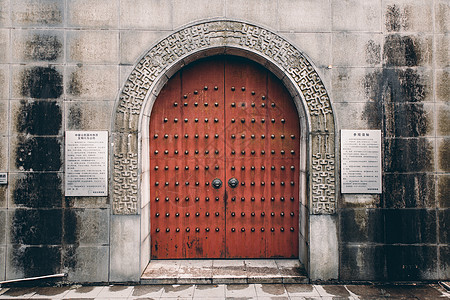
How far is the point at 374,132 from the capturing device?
16.9 feet

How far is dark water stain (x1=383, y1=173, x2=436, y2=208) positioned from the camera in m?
5.15

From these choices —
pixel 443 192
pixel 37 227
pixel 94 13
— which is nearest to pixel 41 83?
pixel 94 13

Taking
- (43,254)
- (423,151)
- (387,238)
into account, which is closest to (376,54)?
(423,151)

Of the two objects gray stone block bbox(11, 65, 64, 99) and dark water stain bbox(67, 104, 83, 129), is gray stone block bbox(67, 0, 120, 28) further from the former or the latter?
dark water stain bbox(67, 104, 83, 129)

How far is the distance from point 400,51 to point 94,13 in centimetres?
506

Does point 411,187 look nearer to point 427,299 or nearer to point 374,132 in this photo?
point 374,132

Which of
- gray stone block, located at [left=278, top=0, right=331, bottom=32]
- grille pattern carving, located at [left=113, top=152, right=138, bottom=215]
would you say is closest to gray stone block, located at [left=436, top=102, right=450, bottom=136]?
gray stone block, located at [left=278, top=0, right=331, bottom=32]

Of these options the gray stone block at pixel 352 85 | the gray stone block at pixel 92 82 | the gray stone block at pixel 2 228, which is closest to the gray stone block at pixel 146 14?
the gray stone block at pixel 92 82

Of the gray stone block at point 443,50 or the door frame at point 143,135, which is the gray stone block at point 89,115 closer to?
the door frame at point 143,135

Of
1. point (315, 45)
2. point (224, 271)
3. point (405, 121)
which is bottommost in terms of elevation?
point (224, 271)

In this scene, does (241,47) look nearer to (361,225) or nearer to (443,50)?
(443,50)

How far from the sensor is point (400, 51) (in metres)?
5.20

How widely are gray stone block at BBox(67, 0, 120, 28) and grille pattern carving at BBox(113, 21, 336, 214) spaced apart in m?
0.85

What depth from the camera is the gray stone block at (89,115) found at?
16.6 ft
